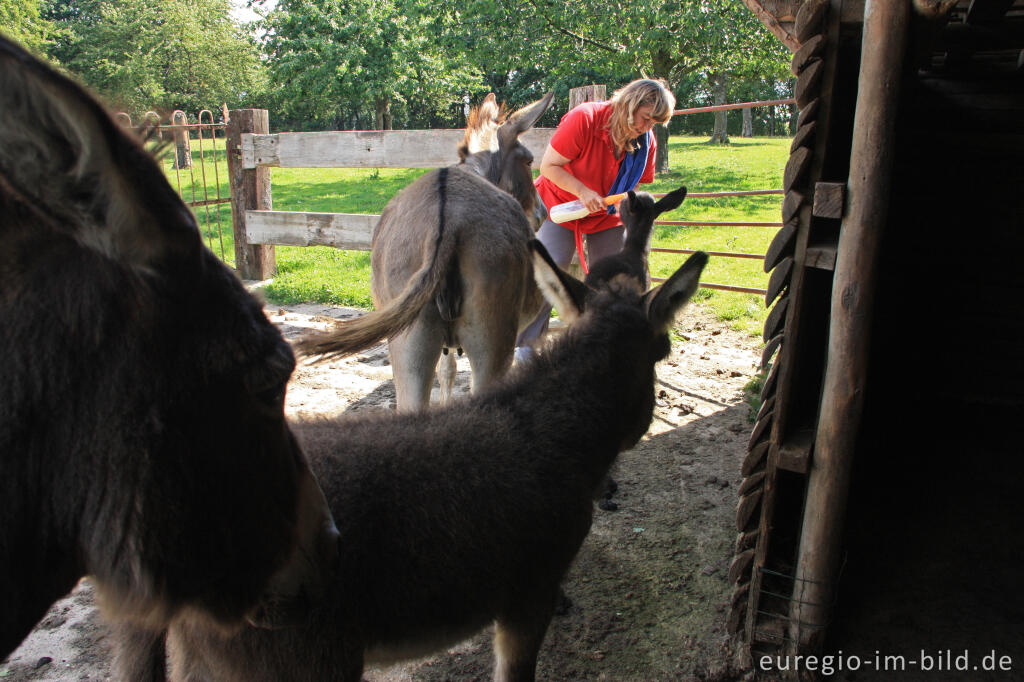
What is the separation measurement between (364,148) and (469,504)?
25.4ft

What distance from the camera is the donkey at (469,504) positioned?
1910 millimetres

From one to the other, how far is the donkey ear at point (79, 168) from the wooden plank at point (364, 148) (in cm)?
747

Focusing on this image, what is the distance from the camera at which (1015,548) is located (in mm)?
3824

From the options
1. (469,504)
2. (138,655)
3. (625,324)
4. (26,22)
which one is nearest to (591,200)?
(625,324)

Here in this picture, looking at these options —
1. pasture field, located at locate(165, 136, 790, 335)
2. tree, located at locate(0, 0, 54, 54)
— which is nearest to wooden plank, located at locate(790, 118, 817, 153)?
pasture field, located at locate(165, 136, 790, 335)

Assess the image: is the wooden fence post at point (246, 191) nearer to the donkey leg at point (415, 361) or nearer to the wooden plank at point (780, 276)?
the donkey leg at point (415, 361)

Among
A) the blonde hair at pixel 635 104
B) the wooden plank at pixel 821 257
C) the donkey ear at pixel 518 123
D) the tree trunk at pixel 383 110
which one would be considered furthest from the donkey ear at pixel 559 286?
the tree trunk at pixel 383 110

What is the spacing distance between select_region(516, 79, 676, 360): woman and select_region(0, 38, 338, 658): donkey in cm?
348

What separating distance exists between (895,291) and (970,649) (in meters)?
2.69

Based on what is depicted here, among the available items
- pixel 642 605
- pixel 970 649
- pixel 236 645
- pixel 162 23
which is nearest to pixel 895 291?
pixel 970 649

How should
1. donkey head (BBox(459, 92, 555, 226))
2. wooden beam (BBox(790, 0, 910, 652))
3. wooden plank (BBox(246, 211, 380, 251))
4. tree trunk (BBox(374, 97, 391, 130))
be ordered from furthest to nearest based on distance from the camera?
1. tree trunk (BBox(374, 97, 391, 130))
2. wooden plank (BBox(246, 211, 380, 251))
3. donkey head (BBox(459, 92, 555, 226))
4. wooden beam (BBox(790, 0, 910, 652))

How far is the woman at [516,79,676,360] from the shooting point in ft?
15.7

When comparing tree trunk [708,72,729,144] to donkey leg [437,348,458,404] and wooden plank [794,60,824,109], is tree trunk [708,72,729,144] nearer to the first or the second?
donkey leg [437,348,458,404]

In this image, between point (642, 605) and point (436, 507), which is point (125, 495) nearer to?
point (436, 507)
